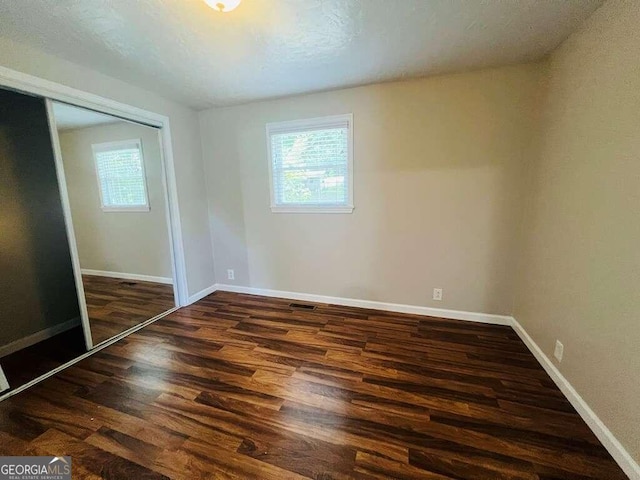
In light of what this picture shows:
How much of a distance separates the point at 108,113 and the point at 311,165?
6.39 ft

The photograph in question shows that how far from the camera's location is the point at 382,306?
9.79ft

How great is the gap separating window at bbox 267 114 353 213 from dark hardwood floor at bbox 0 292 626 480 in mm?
1475

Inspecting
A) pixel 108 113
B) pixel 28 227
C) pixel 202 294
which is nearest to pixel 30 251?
pixel 28 227

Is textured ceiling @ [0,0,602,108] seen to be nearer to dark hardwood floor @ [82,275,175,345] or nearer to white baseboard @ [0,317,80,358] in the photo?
dark hardwood floor @ [82,275,175,345]

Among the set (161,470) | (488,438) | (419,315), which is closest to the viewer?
(161,470)

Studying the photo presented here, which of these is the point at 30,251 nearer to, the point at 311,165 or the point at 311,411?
the point at 311,165

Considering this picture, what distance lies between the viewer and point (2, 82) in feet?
5.64

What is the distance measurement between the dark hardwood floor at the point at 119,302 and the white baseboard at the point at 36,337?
0.69ft

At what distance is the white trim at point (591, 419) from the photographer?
1.23 metres

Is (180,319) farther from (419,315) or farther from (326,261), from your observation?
(419,315)

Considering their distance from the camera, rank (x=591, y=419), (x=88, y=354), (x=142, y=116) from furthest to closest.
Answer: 1. (x=142, y=116)
2. (x=88, y=354)
3. (x=591, y=419)

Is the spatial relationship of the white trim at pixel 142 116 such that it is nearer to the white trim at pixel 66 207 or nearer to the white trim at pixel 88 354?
the white trim at pixel 66 207

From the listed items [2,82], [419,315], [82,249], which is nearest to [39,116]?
[2,82]

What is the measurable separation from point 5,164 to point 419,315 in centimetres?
418
